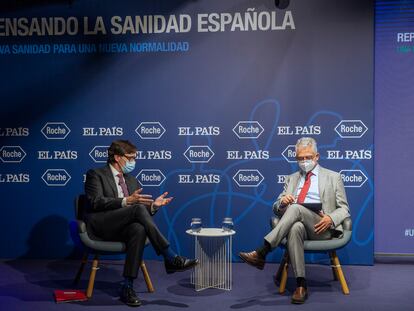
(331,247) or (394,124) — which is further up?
(394,124)

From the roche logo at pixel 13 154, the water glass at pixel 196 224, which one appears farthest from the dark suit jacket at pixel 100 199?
the roche logo at pixel 13 154

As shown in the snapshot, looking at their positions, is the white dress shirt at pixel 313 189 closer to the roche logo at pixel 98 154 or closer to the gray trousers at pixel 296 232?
the gray trousers at pixel 296 232

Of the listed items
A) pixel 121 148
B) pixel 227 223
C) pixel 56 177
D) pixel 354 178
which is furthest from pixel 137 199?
pixel 354 178

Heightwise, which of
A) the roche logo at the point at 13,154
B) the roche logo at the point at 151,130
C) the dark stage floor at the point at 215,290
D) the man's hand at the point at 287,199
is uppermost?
the roche logo at the point at 151,130

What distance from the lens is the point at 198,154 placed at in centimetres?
592

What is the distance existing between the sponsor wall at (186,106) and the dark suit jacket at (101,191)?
106 cm

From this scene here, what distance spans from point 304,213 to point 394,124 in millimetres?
1728

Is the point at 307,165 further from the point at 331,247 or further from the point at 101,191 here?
the point at 101,191

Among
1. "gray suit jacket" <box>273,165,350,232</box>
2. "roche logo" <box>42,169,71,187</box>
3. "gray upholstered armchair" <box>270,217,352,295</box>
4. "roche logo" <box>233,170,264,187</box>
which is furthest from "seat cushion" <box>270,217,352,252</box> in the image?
"roche logo" <box>42,169,71,187</box>

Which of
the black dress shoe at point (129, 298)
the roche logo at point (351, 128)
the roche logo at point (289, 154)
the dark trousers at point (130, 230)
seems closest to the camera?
the black dress shoe at point (129, 298)

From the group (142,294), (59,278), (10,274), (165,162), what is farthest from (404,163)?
(10,274)

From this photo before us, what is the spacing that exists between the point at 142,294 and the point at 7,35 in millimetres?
3222

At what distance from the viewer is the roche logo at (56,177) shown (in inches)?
238

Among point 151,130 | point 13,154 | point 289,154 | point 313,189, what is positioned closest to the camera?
point 313,189
